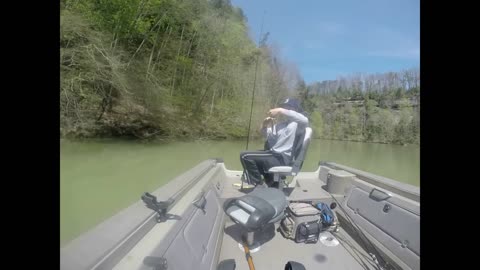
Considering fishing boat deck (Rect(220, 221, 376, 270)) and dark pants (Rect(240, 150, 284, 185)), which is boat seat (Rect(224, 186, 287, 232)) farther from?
dark pants (Rect(240, 150, 284, 185))

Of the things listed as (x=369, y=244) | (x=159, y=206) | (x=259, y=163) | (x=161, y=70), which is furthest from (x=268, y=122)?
(x=161, y=70)

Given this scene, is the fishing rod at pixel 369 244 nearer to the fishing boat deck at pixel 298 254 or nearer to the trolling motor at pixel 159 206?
the fishing boat deck at pixel 298 254

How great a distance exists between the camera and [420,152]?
51cm

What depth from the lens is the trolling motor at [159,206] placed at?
120 cm

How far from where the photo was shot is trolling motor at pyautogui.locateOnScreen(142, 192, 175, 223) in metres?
1.20

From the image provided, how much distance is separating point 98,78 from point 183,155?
16.6 ft

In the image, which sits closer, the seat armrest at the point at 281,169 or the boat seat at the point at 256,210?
the boat seat at the point at 256,210

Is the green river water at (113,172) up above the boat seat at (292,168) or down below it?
below

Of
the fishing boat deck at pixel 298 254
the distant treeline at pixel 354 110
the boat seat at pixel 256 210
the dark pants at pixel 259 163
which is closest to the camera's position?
the boat seat at pixel 256 210

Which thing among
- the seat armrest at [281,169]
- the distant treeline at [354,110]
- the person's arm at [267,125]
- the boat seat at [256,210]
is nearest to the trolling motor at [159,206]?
the boat seat at [256,210]

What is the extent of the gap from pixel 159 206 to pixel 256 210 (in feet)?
2.09

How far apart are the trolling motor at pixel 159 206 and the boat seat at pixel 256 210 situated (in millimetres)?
536
